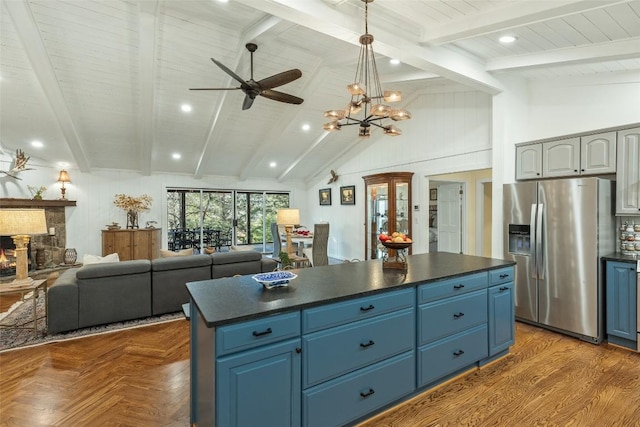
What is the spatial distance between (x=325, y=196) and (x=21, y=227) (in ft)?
22.2

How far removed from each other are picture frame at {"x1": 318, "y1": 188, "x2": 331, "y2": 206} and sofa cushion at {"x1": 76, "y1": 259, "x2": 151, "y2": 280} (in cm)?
566

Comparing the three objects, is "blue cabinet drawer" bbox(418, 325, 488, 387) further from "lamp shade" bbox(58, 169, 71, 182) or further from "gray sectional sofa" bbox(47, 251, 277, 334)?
"lamp shade" bbox(58, 169, 71, 182)

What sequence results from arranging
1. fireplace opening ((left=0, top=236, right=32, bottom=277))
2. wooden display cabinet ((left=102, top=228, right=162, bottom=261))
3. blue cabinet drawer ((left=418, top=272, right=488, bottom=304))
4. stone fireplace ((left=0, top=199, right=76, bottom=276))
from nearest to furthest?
1. blue cabinet drawer ((left=418, top=272, right=488, bottom=304))
2. fireplace opening ((left=0, top=236, right=32, bottom=277))
3. stone fireplace ((left=0, top=199, right=76, bottom=276))
4. wooden display cabinet ((left=102, top=228, right=162, bottom=261))

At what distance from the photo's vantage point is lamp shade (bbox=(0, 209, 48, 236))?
2.99 meters

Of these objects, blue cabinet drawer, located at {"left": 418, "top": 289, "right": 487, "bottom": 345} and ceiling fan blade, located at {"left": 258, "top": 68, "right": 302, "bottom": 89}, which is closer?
blue cabinet drawer, located at {"left": 418, "top": 289, "right": 487, "bottom": 345}

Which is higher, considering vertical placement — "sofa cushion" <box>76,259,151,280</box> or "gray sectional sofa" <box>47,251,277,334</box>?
"sofa cushion" <box>76,259,151,280</box>

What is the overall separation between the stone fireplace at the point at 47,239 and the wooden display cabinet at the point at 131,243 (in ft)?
2.91

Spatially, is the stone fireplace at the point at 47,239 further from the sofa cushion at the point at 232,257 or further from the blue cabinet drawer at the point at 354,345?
the blue cabinet drawer at the point at 354,345

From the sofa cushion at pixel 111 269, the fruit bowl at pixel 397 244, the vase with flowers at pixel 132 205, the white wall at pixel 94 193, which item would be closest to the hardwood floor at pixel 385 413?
the sofa cushion at pixel 111 269

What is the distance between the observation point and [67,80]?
4449 mm

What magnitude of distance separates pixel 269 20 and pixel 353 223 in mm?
5198

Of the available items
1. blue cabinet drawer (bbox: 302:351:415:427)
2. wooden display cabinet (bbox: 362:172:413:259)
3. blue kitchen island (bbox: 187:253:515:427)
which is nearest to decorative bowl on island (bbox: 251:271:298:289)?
blue kitchen island (bbox: 187:253:515:427)

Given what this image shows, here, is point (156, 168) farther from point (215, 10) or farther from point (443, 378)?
point (443, 378)

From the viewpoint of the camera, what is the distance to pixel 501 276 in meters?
2.87
